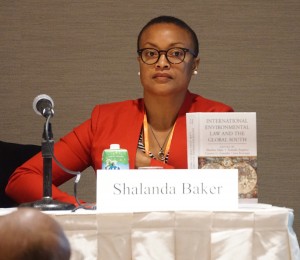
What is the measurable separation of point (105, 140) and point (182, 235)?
92 centimetres

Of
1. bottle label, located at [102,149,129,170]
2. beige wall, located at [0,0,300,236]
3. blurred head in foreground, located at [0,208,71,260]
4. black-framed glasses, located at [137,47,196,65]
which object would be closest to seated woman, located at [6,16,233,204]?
black-framed glasses, located at [137,47,196,65]

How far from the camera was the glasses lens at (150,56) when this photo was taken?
2.47 metres

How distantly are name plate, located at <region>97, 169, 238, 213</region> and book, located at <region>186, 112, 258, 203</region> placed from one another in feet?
0.46

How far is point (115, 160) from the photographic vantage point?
1.91 meters

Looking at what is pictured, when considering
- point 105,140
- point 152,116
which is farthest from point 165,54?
point 105,140

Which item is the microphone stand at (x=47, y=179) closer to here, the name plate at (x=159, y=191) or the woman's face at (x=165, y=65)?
the name plate at (x=159, y=191)

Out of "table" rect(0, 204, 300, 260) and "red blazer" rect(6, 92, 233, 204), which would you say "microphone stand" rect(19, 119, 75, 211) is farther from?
"red blazer" rect(6, 92, 233, 204)

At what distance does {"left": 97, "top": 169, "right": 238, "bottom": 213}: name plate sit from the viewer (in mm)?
1674

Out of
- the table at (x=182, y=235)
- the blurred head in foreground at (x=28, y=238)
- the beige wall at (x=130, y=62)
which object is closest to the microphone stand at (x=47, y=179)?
the table at (x=182, y=235)

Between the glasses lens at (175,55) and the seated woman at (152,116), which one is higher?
the glasses lens at (175,55)

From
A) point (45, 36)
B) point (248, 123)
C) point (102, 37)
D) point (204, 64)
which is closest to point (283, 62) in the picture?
point (204, 64)

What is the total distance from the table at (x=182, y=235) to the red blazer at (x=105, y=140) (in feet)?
2.19

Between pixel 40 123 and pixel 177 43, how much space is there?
1378mm

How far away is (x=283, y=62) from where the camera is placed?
368 cm
